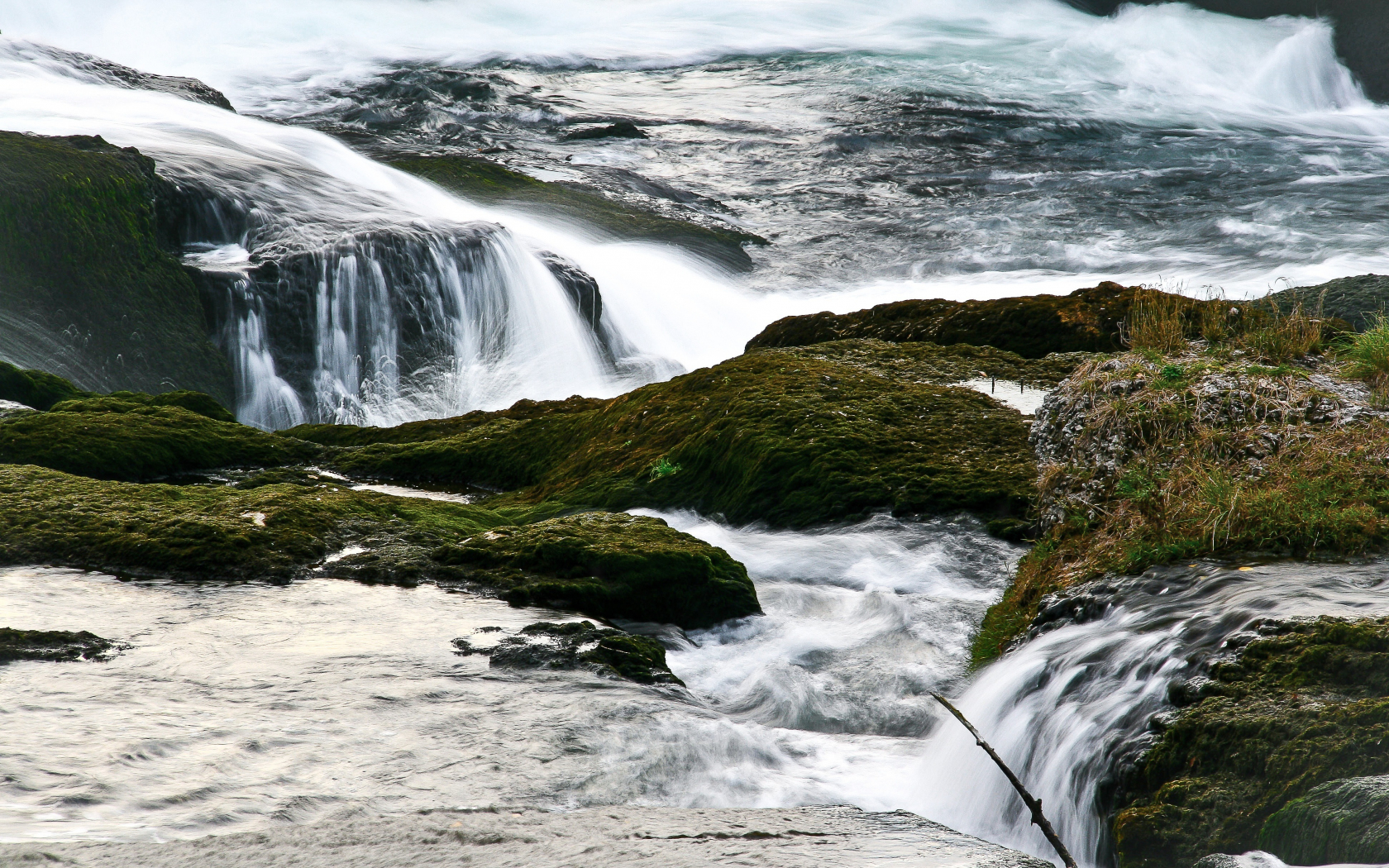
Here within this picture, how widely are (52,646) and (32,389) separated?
741cm

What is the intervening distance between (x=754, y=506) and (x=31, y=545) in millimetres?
5009

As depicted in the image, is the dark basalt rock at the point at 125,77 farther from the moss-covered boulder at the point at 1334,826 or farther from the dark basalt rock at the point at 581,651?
the moss-covered boulder at the point at 1334,826

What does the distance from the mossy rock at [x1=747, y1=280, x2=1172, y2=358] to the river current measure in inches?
195

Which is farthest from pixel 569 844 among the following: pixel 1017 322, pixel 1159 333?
pixel 1017 322

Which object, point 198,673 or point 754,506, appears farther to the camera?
point 754,506

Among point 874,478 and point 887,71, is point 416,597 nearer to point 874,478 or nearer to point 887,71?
point 874,478

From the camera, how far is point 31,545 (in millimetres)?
6199

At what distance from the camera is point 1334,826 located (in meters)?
2.92

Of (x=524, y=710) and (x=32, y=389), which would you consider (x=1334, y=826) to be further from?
(x=32, y=389)

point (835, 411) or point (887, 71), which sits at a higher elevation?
point (887, 71)

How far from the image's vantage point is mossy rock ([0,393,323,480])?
28.6ft

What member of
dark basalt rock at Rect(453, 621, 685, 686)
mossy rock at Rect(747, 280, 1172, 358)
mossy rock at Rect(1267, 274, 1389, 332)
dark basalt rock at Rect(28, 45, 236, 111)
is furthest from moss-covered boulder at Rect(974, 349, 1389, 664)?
dark basalt rock at Rect(28, 45, 236, 111)

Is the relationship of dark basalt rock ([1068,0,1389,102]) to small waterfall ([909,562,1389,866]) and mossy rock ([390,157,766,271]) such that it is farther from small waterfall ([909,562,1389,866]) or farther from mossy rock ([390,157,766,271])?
small waterfall ([909,562,1389,866])

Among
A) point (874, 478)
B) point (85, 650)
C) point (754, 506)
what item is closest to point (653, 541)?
point (754, 506)
